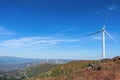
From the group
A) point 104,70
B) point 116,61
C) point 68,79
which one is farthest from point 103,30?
point 68,79

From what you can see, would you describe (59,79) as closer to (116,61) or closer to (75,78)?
(75,78)

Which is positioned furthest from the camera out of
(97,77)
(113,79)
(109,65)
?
(109,65)

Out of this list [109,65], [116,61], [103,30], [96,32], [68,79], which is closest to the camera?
[68,79]

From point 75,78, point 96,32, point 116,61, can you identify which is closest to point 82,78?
point 75,78

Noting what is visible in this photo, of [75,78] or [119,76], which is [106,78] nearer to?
[119,76]

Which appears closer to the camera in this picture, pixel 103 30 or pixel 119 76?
pixel 119 76

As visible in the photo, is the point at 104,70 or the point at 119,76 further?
the point at 104,70

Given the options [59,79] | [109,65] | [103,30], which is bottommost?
[59,79]

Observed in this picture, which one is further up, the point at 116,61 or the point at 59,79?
the point at 116,61

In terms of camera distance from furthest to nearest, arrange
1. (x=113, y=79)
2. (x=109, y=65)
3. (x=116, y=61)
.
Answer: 1. (x=116, y=61)
2. (x=109, y=65)
3. (x=113, y=79)
